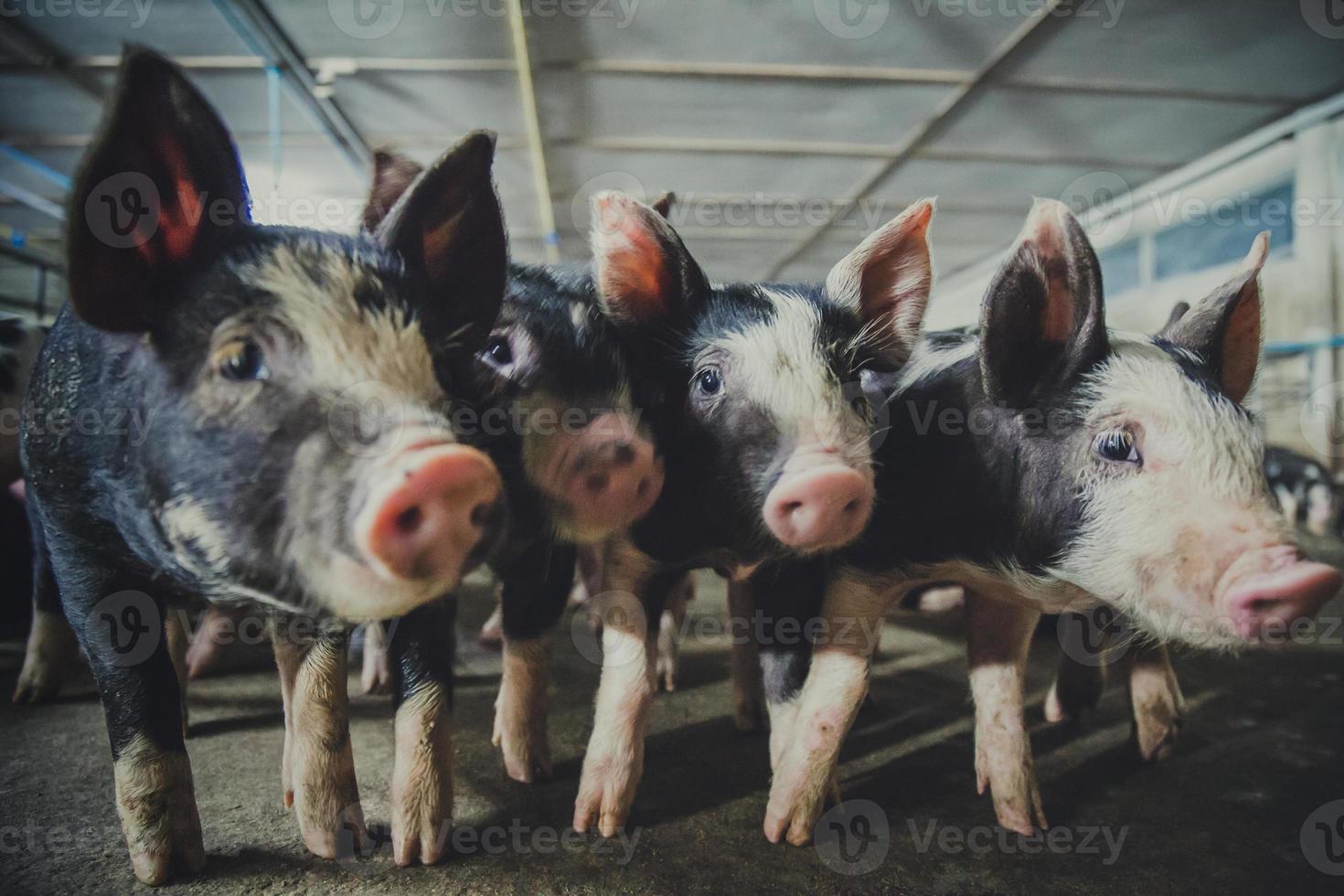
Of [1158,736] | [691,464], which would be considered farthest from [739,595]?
[1158,736]

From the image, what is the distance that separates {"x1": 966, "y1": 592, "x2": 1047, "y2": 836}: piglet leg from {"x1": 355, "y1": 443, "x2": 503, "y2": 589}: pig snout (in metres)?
1.36

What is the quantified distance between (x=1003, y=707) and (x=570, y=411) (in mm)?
1211

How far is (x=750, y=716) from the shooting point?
2150mm

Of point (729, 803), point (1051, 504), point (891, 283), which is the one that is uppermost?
point (891, 283)

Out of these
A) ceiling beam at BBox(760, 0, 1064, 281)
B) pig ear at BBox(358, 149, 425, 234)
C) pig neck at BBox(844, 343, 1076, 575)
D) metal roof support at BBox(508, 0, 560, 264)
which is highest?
metal roof support at BBox(508, 0, 560, 264)

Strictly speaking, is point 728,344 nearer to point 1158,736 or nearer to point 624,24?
point 1158,736

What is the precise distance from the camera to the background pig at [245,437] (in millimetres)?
986

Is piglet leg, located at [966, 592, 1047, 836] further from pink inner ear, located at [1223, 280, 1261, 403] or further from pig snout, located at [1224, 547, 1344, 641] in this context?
pink inner ear, located at [1223, 280, 1261, 403]

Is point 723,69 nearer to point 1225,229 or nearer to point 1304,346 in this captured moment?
point 1304,346

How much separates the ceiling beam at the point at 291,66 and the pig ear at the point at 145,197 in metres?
4.06

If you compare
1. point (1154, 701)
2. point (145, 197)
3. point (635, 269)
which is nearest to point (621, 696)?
point (635, 269)

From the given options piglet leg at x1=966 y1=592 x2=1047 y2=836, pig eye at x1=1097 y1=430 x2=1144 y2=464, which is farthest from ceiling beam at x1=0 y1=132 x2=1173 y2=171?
pig eye at x1=1097 y1=430 x2=1144 y2=464

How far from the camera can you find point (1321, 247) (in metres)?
5.83

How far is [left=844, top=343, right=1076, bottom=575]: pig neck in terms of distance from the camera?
150 cm
